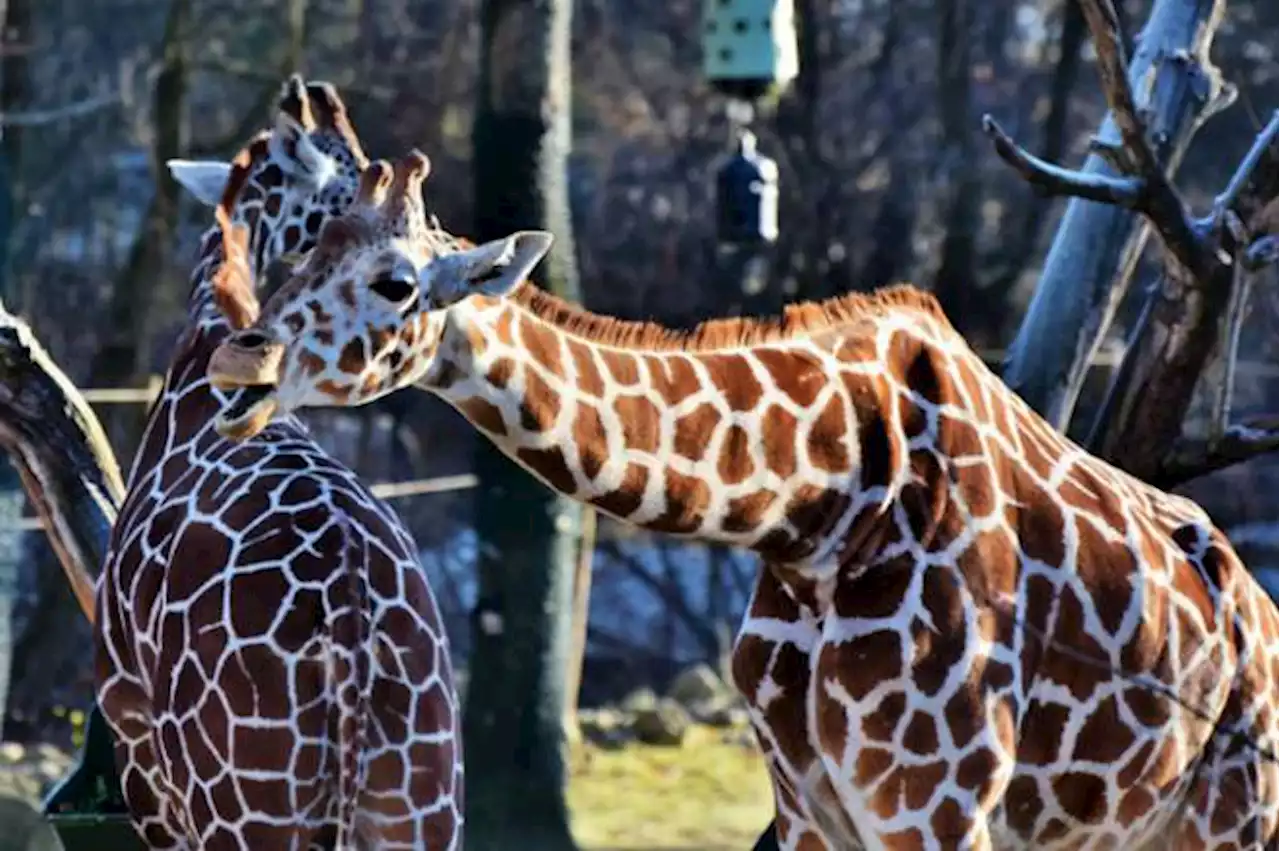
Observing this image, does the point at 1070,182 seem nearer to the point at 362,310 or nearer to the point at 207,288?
the point at 207,288

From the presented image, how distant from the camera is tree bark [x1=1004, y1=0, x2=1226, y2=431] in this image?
7031 millimetres

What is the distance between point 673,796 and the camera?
461 inches

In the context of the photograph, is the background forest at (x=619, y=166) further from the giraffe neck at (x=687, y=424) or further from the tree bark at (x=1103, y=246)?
the giraffe neck at (x=687, y=424)

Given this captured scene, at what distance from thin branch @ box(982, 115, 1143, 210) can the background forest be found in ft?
24.9

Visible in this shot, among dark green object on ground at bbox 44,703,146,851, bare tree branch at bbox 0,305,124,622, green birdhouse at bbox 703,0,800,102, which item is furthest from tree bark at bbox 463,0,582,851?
bare tree branch at bbox 0,305,124,622

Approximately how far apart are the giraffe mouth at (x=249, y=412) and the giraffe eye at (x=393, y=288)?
25 centimetres

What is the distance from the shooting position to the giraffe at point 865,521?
4340 mm

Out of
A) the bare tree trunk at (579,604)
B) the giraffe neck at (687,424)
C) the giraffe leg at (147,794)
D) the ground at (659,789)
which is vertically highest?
the giraffe neck at (687,424)

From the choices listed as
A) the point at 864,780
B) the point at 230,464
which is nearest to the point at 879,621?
the point at 864,780

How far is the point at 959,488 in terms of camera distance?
4730 millimetres

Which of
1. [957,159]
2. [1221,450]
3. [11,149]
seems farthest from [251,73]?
[1221,450]

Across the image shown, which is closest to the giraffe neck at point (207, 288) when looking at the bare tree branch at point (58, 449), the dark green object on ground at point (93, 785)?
the bare tree branch at point (58, 449)

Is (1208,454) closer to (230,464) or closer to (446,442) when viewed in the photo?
(230,464)

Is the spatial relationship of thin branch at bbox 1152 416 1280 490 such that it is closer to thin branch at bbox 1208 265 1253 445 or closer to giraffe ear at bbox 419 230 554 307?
thin branch at bbox 1208 265 1253 445
